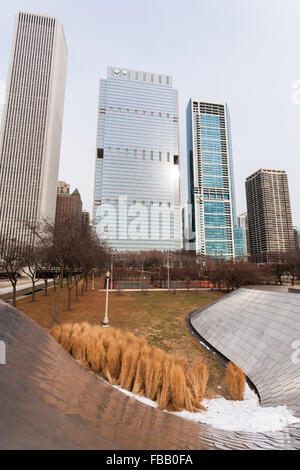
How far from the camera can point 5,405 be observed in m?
1.75

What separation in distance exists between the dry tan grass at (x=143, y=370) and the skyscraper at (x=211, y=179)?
499 feet

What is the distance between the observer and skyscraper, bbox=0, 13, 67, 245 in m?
91.7

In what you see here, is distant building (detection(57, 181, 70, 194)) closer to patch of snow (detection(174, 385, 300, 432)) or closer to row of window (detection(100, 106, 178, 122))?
row of window (detection(100, 106, 178, 122))

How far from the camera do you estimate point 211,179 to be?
547ft

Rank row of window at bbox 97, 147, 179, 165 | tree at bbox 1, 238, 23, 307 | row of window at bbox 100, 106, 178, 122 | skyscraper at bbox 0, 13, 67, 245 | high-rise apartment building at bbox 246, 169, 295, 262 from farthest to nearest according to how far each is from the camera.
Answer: high-rise apartment building at bbox 246, 169, 295, 262, row of window at bbox 100, 106, 178, 122, row of window at bbox 97, 147, 179, 165, skyscraper at bbox 0, 13, 67, 245, tree at bbox 1, 238, 23, 307

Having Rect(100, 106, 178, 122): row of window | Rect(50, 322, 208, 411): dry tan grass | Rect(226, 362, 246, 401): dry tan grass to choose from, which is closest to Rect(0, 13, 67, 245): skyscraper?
Rect(100, 106, 178, 122): row of window

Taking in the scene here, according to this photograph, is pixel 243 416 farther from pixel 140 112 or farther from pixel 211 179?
pixel 211 179

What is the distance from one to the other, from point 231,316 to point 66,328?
859 cm

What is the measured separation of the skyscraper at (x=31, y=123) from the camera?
91.7 m

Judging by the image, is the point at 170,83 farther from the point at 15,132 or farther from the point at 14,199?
the point at 14,199

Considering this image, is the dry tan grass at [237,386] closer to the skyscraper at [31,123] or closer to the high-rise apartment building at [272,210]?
the skyscraper at [31,123]

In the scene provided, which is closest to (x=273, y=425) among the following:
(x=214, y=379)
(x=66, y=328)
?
(x=214, y=379)

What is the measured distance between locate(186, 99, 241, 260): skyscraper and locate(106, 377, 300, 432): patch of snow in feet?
500

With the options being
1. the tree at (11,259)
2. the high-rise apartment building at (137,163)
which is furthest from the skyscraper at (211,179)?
the tree at (11,259)
